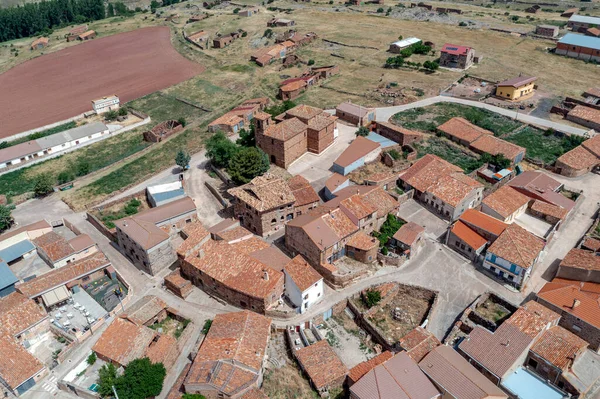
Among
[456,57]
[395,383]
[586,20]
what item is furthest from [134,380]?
[586,20]

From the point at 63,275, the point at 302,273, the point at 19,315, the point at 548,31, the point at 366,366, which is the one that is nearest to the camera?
the point at 366,366

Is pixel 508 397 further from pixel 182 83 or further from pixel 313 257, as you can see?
pixel 182 83

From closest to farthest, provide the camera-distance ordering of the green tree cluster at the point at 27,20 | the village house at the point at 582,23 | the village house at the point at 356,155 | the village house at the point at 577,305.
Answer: the village house at the point at 577,305 < the village house at the point at 356,155 < the village house at the point at 582,23 < the green tree cluster at the point at 27,20

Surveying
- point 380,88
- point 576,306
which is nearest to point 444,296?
point 576,306

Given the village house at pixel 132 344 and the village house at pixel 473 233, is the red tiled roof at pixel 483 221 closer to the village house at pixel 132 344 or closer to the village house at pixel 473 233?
the village house at pixel 473 233

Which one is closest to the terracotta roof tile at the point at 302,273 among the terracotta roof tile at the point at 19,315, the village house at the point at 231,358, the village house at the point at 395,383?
the village house at the point at 231,358

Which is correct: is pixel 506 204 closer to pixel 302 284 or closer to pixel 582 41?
pixel 302 284

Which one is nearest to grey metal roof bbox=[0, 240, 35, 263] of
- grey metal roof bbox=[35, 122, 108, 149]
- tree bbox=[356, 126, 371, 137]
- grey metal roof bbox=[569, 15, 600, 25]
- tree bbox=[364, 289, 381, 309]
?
grey metal roof bbox=[35, 122, 108, 149]
